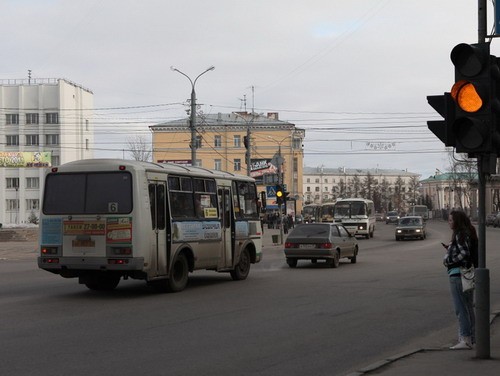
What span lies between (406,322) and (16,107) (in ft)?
287

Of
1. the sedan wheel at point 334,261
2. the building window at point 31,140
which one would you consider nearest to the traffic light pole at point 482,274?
the sedan wheel at point 334,261

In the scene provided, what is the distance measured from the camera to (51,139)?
3728 inches

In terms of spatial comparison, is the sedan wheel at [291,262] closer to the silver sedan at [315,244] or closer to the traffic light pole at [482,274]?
the silver sedan at [315,244]

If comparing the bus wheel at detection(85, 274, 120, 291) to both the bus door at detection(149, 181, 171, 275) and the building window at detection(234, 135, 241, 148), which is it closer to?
the bus door at detection(149, 181, 171, 275)

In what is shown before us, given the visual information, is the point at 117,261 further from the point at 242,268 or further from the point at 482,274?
the point at 482,274

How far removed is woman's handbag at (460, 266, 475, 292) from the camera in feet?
30.2

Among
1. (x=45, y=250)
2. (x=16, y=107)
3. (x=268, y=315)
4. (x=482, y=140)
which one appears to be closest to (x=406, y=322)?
(x=268, y=315)

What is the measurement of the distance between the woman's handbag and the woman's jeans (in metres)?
0.13

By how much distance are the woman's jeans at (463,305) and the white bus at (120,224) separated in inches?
294

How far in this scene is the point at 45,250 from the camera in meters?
15.7

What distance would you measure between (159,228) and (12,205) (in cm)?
A: 8211

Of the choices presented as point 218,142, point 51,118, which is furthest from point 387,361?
point 218,142

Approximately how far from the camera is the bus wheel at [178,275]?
1662 cm

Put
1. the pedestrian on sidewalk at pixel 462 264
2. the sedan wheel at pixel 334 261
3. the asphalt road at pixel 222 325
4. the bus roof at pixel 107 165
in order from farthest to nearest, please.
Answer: the sedan wheel at pixel 334 261 → the bus roof at pixel 107 165 → the pedestrian on sidewalk at pixel 462 264 → the asphalt road at pixel 222 325
